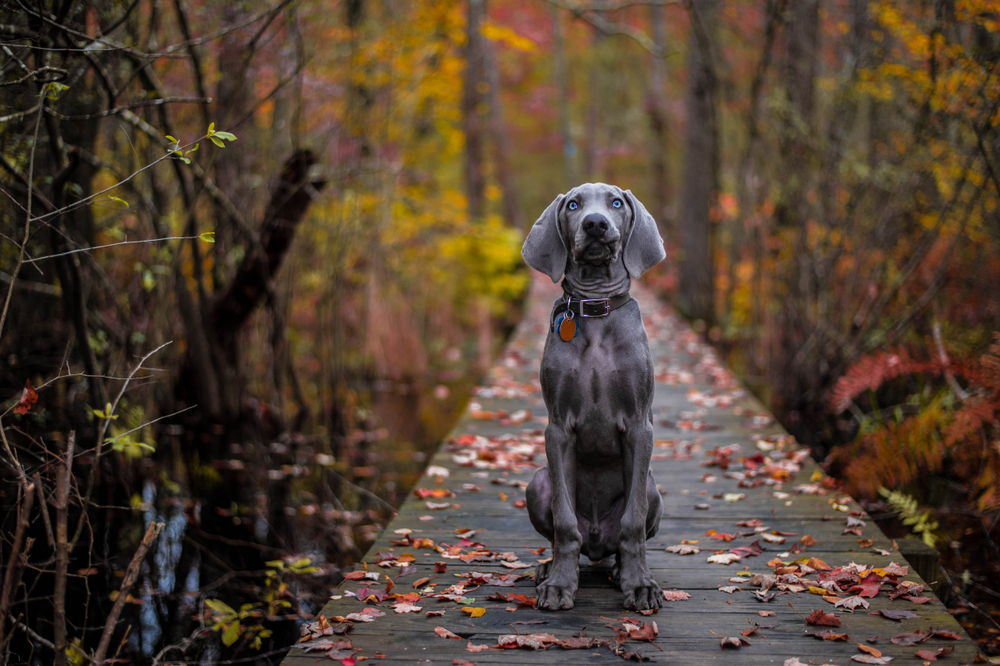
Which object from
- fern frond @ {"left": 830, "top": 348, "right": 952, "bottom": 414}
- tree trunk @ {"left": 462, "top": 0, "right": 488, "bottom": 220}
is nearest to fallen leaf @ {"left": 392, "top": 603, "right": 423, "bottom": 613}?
fern frond @ {"left": 830, "top": 348, "right": 952, "bottom": 414}

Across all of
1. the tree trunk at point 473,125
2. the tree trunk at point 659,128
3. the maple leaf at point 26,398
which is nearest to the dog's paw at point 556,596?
the maple leaf at point 26,398

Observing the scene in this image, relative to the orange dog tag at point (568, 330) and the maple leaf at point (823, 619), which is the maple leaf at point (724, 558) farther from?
the orange dog tag at point (568, 330)

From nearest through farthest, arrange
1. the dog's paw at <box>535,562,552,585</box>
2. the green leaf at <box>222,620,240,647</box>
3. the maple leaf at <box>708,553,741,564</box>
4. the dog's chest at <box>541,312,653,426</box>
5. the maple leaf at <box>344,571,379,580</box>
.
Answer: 1. the dog's chest at <box>541,312,653,426</box>
2. the dog's paw at <box>535,562,552,585</box>
3. the maple leaf at <box>344,571,379,580</box>
4. the maple leaf at <box>708,553,741,564</box>
5. the green leaf at <box>222,620,240,647</box>

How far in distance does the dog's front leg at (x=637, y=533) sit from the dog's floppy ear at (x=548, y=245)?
2.43 ft

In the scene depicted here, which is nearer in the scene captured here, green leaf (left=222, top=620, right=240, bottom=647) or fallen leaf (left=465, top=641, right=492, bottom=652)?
fallen leaf (left=465, top=641, right=492, bottom=652)

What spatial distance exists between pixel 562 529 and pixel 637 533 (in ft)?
0.99

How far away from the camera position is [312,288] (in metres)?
8.45

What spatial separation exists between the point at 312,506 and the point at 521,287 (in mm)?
10485

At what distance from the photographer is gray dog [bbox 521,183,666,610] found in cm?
297

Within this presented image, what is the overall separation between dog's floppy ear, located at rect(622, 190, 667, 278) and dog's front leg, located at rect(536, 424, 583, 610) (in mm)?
739

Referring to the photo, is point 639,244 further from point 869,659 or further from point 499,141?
point 499,141

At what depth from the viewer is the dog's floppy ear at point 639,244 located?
3037mm

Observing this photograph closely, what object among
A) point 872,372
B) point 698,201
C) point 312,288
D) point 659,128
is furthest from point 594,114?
point 872,372

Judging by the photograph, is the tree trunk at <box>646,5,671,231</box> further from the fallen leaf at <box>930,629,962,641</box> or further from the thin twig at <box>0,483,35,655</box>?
the thin twig at <box>0,483,35,655</box>
